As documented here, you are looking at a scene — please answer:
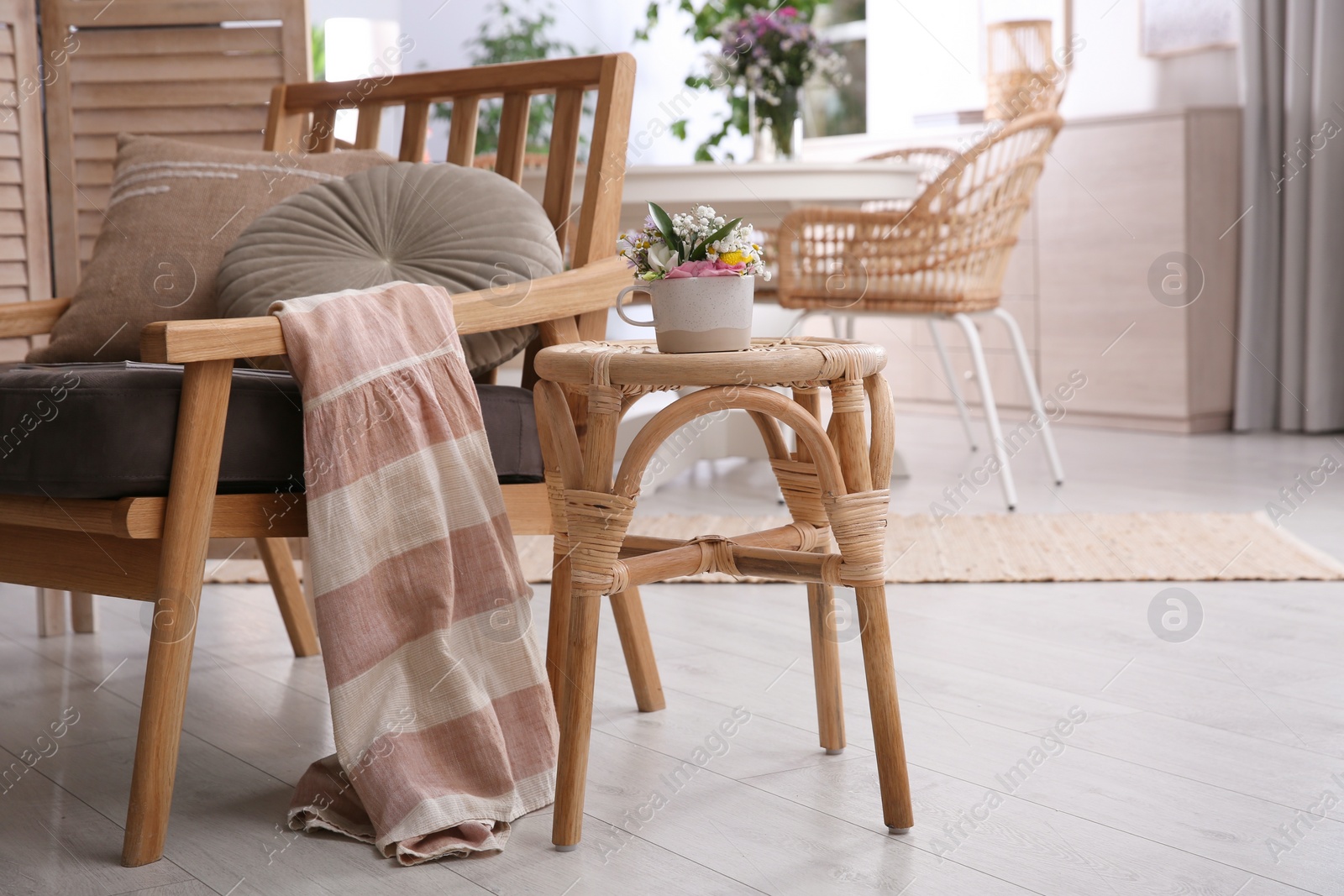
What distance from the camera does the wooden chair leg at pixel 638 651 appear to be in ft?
4.95

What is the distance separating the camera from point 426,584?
125 centimetres

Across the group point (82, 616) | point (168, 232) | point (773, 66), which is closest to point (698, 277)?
point (168, 232)

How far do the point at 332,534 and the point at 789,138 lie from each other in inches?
86.2

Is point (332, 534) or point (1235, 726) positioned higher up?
point (332, 534)

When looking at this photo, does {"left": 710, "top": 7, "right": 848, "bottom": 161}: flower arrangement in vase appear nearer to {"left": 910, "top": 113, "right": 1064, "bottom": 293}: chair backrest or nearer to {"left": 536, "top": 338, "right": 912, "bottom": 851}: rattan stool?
{"left": 910, "top": 113, "right": 1064, "bottom": 293}: chair backrest

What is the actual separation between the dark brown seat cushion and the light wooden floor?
0.34 meters

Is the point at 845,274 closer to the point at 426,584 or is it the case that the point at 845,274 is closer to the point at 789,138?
the point at 789,138

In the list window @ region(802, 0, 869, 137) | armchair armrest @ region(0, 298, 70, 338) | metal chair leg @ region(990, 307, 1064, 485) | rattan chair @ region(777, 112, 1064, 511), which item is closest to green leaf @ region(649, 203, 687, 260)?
armchair armrest @ region(0, 298, 70, 338)

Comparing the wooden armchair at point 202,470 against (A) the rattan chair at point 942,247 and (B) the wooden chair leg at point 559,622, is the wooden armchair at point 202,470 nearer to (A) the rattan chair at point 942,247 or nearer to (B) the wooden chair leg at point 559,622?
(B) the wooden chair leg at point 559,622

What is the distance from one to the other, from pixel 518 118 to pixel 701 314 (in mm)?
656

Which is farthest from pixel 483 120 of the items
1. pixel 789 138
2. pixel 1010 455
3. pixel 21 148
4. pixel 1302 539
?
pixel 1302 539

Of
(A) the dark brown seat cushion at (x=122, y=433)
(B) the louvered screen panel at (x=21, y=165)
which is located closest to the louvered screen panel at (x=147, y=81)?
(B) the louvered screen panel at (x=21, y=165)

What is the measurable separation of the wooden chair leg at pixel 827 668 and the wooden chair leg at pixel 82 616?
1.26 meters

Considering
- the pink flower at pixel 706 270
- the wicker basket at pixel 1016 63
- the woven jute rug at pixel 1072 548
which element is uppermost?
the wicker basket at pixel 1016 63
